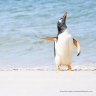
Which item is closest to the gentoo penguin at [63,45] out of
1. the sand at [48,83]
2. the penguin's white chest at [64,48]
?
the penguin's white chest at [64,48]

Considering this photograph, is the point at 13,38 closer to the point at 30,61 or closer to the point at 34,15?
the point at 30,61

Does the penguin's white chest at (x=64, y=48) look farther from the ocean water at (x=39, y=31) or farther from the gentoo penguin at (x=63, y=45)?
the ocean water at (x=39, y=31)

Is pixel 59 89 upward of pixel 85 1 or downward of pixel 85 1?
upward

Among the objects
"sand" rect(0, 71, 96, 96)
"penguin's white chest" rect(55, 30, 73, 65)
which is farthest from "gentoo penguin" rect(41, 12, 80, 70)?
"sand" rect(0, 71, 96, 96)

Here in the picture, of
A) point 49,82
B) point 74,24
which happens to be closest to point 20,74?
point 49,82

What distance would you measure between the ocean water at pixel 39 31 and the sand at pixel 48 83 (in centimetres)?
115

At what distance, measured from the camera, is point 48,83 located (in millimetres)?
4195

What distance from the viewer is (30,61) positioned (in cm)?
642

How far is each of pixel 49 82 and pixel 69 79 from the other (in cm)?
19

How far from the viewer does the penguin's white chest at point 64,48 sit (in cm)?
516

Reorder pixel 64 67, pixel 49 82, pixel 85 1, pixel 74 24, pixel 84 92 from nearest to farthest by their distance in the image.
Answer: pixel 84 92 → pixel 49 82 → pixel 64 67 → pixel 74 24 → pixel 85 1

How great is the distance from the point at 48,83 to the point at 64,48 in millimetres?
1032

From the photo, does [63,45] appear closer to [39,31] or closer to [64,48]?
[64,48]

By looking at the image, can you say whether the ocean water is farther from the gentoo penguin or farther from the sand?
the sand
